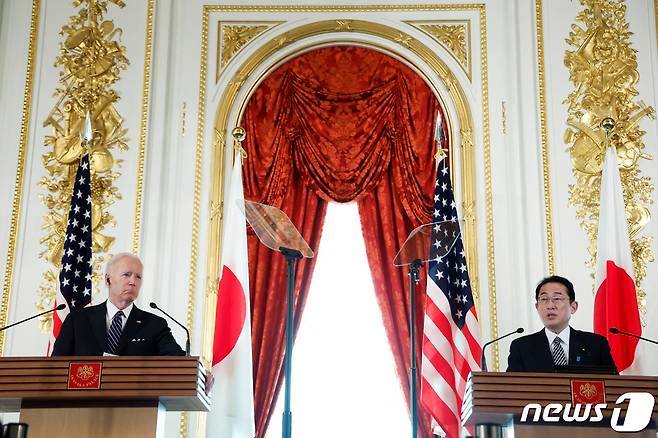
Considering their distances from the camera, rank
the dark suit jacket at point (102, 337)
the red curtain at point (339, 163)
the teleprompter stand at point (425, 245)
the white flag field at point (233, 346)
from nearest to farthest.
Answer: the dark suit jacket at point (102, 337), the teleprompter stand at point (425, 245), the white flag field at point (233, 346), the red curtain at point (339, 163)

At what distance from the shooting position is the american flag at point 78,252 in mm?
7043

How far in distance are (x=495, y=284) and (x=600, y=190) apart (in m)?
1.08

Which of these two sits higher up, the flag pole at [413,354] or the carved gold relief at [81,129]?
the carved gold relief at [81,129]

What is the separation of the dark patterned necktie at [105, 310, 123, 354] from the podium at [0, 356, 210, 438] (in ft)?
2.23

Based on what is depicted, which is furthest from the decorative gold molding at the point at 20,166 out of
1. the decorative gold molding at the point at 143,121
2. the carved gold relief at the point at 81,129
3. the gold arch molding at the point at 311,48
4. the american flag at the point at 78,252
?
the gold arch molding at the point at 311,48

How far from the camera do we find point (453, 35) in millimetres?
8359

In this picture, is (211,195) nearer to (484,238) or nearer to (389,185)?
(389,185)

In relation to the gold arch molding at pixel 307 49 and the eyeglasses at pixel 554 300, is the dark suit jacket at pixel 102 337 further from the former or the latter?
the gold arch molding at pixel 307 49

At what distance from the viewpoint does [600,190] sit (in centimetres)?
769

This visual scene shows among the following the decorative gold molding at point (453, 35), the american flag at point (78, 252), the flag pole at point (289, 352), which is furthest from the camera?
the decorative gold molding at point (453, 35)

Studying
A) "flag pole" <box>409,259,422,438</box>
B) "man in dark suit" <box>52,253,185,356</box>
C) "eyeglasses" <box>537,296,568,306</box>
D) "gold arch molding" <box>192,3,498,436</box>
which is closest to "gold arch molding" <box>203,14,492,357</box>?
"gold arch molding" <box>192,3,498,436</box>

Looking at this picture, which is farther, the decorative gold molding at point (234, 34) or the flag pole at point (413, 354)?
the decorative gold molding at point (234, 34)

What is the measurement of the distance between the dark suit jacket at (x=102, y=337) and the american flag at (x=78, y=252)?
5.31 feet

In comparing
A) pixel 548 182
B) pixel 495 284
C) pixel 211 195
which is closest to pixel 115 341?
pixel 211 195
